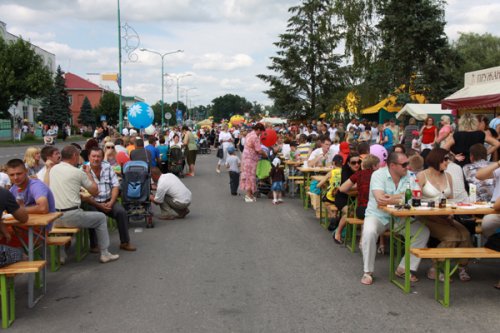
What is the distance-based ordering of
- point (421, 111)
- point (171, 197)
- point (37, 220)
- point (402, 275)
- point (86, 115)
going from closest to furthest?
point (37, 220) → point (402, 275) → point (171, 197) → point (421, 111) → point (86, 115)

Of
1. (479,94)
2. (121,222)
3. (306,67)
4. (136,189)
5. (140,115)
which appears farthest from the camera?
(306,67)

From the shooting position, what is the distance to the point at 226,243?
27.3 ft

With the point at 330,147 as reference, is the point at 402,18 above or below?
above

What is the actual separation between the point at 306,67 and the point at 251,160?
3316 cm

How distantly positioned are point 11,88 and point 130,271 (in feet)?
141

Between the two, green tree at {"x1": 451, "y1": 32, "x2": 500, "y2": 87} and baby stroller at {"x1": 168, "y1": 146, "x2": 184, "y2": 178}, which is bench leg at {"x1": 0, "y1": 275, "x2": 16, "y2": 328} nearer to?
baby stroller at {"x1": 168, "y1": 146, "x2": 184, "y2": 178}

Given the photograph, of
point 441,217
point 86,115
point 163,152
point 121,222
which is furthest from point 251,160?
point 86,115

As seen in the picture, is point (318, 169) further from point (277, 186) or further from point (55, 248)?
point (55, 248)

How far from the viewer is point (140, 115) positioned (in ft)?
61.8

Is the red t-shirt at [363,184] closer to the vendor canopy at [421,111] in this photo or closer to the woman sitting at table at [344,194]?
the woman sitting at table at [344,194]

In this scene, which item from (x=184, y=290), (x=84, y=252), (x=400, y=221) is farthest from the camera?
(x=84, y=252)

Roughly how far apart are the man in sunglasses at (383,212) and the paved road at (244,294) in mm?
262

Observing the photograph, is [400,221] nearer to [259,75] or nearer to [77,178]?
[77,178]

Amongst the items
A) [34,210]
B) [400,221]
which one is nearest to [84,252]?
[34,210]
